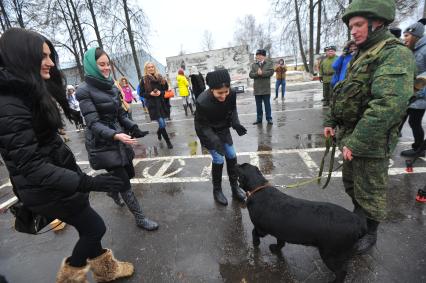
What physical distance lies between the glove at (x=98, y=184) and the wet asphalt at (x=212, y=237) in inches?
47.4

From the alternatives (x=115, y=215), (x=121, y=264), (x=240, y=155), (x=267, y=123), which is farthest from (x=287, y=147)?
(x=121, y=264)

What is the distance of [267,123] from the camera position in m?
7.60

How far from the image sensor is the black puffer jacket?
1.45m

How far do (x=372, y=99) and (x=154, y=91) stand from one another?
190 inches

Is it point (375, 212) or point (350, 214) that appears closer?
point (350, 214)

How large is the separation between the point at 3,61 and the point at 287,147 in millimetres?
4908

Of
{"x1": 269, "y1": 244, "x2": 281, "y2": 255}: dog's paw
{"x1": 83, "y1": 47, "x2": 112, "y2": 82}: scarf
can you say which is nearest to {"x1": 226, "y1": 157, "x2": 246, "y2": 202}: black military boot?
{"x1": 269, "y1": 244, "x2": 281, "y2": 255}: dog's paw

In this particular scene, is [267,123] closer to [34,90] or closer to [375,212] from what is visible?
[375,212]

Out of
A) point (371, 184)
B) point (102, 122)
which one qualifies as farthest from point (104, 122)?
point (371, 184)

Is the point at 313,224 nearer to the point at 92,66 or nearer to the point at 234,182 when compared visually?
the point at 234,182

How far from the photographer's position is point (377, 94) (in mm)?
1900

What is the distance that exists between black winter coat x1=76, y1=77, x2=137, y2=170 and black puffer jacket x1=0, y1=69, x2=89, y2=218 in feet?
2.75

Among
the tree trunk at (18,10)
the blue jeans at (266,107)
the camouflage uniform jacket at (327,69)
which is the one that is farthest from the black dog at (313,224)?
the tree trunk at (18,10)

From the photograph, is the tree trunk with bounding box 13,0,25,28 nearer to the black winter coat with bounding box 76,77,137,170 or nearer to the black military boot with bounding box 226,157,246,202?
the black winter coat with bounding box 76,77,137,170
